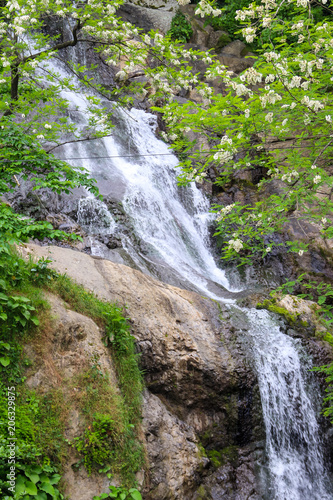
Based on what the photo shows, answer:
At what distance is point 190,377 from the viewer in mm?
5926

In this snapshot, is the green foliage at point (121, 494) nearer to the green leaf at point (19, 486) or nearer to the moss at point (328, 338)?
the green leaf at point (19, 486)

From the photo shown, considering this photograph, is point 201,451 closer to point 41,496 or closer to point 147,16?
point 41,496

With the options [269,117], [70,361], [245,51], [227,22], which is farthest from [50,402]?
[227,22]

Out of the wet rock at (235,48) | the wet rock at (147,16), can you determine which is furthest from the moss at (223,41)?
the wet rock at (147,16)

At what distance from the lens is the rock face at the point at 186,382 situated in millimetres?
5129

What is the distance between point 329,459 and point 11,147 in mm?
7232

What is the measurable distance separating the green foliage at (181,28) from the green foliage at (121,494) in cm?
2337

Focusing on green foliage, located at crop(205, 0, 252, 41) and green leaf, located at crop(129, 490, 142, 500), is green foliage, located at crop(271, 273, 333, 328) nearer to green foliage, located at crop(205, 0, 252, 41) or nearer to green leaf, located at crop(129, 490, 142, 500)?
green leaf, located at crop(129, 490, 142, 500)

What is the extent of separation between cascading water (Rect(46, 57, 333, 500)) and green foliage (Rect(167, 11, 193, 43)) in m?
8.72

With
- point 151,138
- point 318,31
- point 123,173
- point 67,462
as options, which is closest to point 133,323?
point 67,462

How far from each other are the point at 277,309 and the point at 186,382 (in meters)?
3.28

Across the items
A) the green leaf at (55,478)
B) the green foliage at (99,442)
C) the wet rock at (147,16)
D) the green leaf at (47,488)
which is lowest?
the green foliage at (99,442)

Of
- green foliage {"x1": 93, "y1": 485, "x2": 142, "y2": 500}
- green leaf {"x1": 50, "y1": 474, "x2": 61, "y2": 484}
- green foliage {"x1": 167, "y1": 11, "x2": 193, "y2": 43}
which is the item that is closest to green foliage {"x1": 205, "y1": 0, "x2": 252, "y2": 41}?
green foliage {"x1": 167, "y1": 11, "x2": 193, "y2": 43}

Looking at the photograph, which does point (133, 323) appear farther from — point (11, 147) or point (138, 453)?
point (11, 147)
